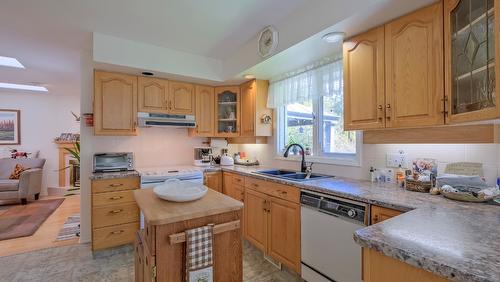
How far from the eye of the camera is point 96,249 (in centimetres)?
259

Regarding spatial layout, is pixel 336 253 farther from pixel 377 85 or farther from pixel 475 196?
pixel 377 85

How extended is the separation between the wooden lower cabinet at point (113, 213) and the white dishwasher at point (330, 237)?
187 centimetres

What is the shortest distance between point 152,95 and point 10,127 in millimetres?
4471

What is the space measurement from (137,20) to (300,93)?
1.84 meters

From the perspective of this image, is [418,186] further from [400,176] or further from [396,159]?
[396,159]

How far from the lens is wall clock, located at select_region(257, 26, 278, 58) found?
92.1 inches

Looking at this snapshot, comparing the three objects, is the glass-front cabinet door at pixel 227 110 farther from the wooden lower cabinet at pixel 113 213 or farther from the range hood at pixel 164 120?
the wooden lower cabinet at pixel 113 213

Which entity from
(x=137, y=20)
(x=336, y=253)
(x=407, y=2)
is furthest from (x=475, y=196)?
(x=137, y=20)

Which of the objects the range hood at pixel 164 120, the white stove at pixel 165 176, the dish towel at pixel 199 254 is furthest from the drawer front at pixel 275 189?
the range hood at pixel 164 120

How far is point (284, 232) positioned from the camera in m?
2.20

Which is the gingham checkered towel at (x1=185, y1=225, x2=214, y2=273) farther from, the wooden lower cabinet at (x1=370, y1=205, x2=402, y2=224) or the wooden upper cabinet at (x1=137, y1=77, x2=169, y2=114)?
the wooden upper cabinet at (x1=137, y1=77, x2=169, y2=114)

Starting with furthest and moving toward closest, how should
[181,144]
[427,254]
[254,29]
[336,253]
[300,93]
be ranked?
[181,144] < [300,93] < [254,29] < [336,253] < [427,254]

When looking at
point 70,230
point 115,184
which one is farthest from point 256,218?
point 70,230

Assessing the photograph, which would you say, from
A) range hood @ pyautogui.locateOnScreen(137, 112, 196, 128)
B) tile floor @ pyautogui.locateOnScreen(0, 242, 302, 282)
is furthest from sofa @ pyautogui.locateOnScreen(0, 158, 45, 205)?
range hood @ pyautogui.locateOnScreen(137, 112, 196, 128)
